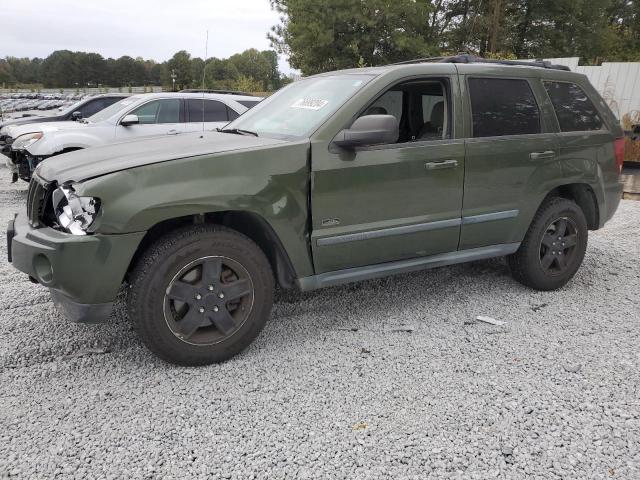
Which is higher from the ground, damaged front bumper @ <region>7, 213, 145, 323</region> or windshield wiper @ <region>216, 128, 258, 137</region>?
windshield wiper @ <region>216, 128, 258, 137</region>

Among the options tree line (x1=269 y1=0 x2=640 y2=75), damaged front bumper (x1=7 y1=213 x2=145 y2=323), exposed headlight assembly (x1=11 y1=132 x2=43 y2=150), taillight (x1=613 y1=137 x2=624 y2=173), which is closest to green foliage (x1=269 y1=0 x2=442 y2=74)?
tree line (x1=269 y1=0 x2=640 y2=75)

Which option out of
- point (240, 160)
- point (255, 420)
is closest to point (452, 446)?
point (255, 420)

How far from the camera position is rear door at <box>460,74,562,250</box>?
3.73 metres

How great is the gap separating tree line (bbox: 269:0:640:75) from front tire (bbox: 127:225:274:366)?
2495cm

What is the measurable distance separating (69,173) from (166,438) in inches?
61.1

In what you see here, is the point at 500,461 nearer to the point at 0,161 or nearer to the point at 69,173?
the point at 69,173

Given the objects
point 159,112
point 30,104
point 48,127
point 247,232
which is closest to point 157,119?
point 159,112

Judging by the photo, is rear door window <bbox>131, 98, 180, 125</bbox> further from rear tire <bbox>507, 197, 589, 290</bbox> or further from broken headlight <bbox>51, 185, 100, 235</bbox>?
rear tire <bbox>507, 197, 589, 290</bbox>

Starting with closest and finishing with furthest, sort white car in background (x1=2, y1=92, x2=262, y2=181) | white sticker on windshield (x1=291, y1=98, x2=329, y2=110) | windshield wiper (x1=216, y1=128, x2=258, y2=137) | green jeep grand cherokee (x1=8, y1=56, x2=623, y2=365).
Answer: green jeep grand cherokee (x1=8, y1=56, x2=623, y2=365) < white sticker on windshield (x1=291, y1=98, x2=329, y2=110) < windshield wiper (x1=216, y1=128, x2=258, y2=137) < white car in background (x1=2, y1=92, x2=262, y2=181)

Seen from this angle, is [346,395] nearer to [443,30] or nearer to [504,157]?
[504,157]

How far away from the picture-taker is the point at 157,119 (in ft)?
27.4

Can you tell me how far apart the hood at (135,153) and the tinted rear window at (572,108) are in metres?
2.46

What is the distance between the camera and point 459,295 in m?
4.30

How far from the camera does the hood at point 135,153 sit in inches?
110
